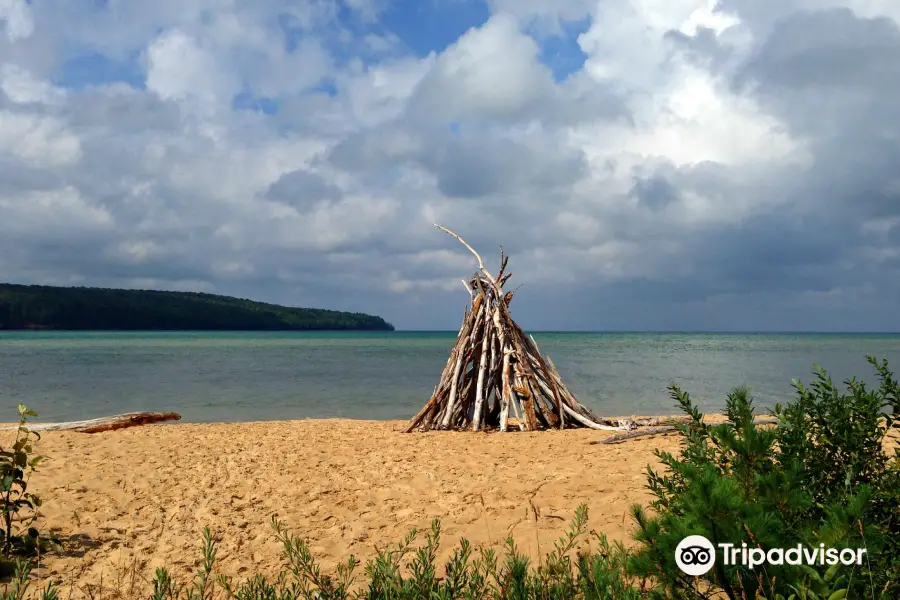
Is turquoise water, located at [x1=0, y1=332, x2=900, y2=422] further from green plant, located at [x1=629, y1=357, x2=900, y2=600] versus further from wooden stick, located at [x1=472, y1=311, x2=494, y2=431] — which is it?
green plant, located at [x1=629, y1=357, x2=900, y2=600]

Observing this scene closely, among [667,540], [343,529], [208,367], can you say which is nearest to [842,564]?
[667,540]

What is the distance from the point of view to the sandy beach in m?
4.67

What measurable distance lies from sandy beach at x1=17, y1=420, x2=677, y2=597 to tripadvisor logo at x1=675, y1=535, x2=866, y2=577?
2.72m

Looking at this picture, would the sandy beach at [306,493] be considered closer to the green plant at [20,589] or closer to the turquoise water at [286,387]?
the green plant at [20,589]

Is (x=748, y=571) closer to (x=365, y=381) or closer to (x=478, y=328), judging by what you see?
(x=478, y=328)

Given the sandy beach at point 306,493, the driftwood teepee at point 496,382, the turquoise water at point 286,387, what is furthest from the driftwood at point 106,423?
the driftwood teepee at point 496,382

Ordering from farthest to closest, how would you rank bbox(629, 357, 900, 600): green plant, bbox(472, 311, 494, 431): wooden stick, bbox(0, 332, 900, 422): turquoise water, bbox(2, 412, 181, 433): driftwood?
bbox(0, 332, 900, 422): turquoise water < bbox(2, 412, 181, 433): driftwood < bbox(472, 311, 494, 431): wooden stick < bbox(629, 357, 900, 600): green plant

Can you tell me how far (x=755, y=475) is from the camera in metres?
2.09

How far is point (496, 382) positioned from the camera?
Answer: 1015 cm

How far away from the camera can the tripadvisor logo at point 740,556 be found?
5.97ft

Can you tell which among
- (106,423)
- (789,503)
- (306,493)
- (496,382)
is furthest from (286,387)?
(789,503)

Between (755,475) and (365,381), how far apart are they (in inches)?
840

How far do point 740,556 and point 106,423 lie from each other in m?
11.0

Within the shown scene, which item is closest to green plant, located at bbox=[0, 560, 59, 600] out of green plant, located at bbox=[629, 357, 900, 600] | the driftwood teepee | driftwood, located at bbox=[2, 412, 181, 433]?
green plant, located at bbox=[629, 357, 900, 600]
